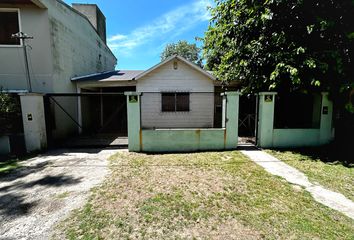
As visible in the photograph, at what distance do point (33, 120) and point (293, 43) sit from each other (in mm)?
9807

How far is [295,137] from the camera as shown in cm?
718

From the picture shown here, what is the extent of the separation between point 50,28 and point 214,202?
9.79 metres

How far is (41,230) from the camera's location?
2.68 m

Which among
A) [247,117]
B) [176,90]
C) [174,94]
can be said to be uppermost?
[176,90]

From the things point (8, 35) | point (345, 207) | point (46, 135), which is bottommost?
point (345, 207)

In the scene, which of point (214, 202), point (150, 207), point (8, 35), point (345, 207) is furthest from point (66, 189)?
point (8, 35)

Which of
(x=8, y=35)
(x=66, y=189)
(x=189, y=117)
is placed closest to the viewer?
(x=66, y=189)

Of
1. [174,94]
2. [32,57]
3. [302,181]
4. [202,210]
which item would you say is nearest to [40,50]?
[32,57]

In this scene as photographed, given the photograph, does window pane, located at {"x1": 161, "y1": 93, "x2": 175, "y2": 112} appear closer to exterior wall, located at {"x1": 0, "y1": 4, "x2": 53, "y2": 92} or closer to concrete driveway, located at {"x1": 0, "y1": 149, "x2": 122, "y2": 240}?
concrete driveway, located at {"x1": 0, "y1": 149, "x2": 122, "y2": 240}

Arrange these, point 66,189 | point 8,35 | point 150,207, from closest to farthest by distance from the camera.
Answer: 1. point 150,207
2. point 66,189
3. point 8,35

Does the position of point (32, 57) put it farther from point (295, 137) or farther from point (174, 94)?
point (295, 137)

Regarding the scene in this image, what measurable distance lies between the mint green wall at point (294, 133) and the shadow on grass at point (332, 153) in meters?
0.29

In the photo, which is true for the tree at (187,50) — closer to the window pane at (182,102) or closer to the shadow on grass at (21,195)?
the window pane at (182,102)

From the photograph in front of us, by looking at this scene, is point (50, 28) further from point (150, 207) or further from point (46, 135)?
point (150, 207)
